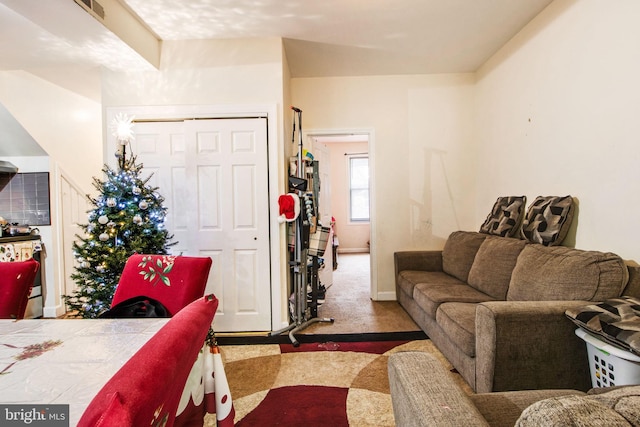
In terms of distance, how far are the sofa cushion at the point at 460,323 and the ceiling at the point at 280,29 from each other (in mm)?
2408

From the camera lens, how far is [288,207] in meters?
2.80

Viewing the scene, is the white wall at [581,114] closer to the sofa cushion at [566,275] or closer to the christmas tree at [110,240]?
the sofa cushion at [566,275]

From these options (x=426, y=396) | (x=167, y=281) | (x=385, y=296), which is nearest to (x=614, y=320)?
(x=426, y=396)

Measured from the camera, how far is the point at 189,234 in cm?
295

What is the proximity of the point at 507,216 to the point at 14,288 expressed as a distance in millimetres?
3627

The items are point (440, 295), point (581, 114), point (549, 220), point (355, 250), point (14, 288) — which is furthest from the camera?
point (355, 250)

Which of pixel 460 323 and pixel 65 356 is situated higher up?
pixel 65 356

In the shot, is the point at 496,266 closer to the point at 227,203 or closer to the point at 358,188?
the point at 227,203

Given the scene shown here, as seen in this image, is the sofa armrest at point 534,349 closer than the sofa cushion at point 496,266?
Yes

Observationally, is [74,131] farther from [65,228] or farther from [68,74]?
[65,228]

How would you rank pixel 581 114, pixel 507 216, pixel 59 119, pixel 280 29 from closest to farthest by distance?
pixel 581 114 < pixel 280 29 < pixel 507 216 < pixel 59 119

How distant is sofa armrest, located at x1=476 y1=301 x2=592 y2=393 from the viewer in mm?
1604

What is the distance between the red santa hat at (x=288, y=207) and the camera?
2.80 meters

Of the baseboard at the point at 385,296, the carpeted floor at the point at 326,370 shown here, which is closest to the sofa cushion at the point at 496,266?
the carpeted floor at the point at 326,370
